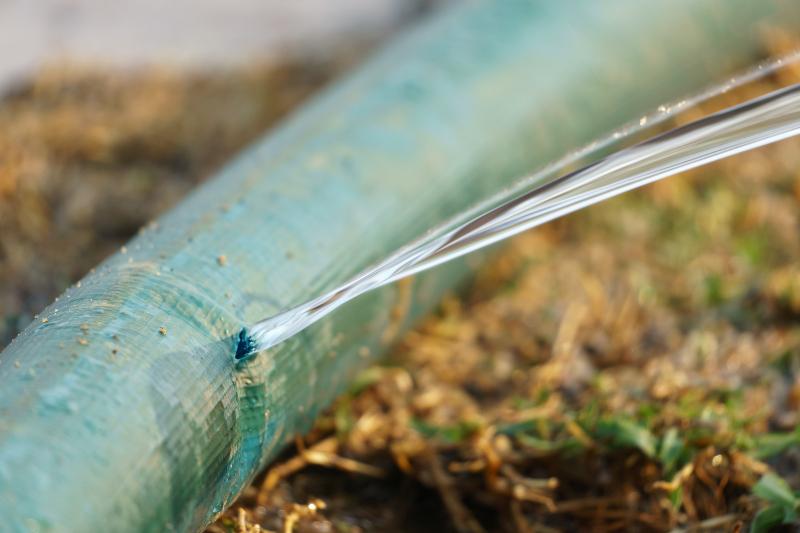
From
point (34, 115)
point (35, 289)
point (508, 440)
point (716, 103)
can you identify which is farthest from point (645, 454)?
point (34, 115)

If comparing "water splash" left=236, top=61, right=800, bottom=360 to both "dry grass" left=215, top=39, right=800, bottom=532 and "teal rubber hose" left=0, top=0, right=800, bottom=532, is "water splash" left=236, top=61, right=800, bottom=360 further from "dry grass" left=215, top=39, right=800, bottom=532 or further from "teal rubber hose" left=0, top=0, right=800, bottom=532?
"dry grass" left=215, top=39, right=800, bottom=532

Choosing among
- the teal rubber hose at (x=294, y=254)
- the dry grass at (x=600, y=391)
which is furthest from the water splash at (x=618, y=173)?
the dry grass at (x=600, y=391)

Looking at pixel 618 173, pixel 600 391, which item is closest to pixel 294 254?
pixel 618 173

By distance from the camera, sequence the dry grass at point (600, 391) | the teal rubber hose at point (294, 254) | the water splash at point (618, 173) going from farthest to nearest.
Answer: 1. the dry grass at point (600, 391)
2. the water splash at point (618, 173)
3. the teal rubber hose at point (294, 254)

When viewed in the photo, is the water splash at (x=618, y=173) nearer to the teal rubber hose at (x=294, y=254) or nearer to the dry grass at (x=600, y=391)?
the teal rubber hose at (x=294, y=254)

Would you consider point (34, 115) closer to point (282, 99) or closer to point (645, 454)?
point (282, 99)

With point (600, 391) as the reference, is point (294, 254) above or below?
above

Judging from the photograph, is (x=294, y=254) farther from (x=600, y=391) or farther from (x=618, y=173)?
(x=600, y=391)

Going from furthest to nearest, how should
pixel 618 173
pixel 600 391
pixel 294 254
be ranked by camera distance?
pixel 600 391 < pixel 294 254 < pixel 618 173
